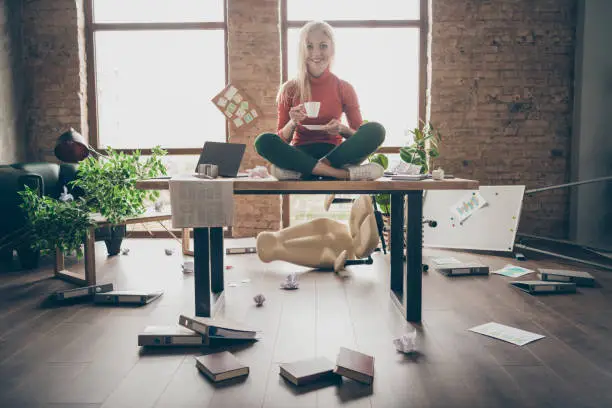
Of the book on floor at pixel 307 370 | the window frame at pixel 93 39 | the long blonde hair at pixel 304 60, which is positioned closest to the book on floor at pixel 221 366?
the book on floor at pixel 307 370

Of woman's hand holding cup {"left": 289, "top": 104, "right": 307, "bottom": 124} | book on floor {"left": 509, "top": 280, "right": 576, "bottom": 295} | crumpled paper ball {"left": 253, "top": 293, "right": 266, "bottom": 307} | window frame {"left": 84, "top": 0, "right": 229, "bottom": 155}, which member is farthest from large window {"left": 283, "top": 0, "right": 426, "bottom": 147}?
crumpled paper ball {"left": 253, "top": 293, "right": 266, "bottom": 307}

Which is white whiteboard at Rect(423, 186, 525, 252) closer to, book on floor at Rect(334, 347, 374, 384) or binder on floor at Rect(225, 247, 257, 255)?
binder on floor at Rect(225, 247, 257, 255)

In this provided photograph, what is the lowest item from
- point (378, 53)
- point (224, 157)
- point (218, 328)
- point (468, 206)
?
point (218, 328)

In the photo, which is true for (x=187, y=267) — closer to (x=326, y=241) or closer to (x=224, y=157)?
(x=326, y=241)

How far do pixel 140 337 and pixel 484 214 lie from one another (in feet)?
10.3

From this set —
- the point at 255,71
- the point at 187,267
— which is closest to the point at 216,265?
the point at 187,267

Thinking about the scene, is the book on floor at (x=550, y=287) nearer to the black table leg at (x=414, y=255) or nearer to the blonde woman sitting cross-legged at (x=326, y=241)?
the black table leg at (x=414, y=255)

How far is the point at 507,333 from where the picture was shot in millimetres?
2195

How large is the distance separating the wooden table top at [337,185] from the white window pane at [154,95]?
3.04m

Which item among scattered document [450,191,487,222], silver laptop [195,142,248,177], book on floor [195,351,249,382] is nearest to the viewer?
book on floor [195,351,249,382]

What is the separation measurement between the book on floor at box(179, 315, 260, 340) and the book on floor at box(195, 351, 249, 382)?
17 centimetres

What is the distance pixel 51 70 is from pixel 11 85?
399 mm

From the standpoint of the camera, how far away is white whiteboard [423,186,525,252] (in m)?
4.11

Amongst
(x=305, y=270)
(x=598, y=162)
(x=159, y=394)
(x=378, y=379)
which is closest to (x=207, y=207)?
(x=159, y=394)
